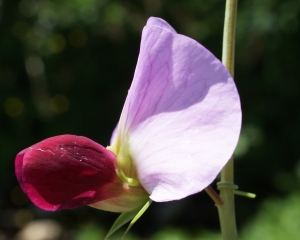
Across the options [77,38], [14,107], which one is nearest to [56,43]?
[77,38]

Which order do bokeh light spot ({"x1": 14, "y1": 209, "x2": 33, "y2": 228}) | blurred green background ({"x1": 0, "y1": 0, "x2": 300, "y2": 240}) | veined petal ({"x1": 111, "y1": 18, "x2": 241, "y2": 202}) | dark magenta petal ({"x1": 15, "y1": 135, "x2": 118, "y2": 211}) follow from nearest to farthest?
veined petal ({"x1": 111, "y1": 18, "x2": 241, "y2": 202}) < dark magenta petal ({"x1": 15, "y1": 135, "x2": 118, "y2": 211}) < blurred green background ({"x1": 0, "y1": 0, "x2": 300, "y2": 240}) < bokeh light spot ({"x1": 14, "y1": 209, "x2": 33, "y2": 228})

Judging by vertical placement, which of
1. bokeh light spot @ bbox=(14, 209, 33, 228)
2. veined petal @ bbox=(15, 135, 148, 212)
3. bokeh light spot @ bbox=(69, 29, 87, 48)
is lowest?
bokeh light spot @ bbox=(14, 209, 33, 228)

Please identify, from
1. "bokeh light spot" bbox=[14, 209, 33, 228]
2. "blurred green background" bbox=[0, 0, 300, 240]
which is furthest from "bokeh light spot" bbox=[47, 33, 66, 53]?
"bokeh light spot" bbox=[14, 209, 33, 228]

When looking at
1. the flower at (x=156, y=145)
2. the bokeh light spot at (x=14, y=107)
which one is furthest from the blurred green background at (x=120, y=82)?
the flower at (x=156, y=145)

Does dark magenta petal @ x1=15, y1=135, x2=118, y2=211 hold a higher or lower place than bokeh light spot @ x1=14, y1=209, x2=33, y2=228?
higher

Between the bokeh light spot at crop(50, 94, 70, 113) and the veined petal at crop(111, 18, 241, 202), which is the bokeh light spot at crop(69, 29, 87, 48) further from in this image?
the veined petal at crop(111, 18, 241, 202)

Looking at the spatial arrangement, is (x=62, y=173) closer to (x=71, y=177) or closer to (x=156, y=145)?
(x=71, y=177)

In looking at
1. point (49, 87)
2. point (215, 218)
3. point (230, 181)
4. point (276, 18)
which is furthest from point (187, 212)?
point (230, 181)

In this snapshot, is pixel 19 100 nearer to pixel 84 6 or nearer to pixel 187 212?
pixel 84 6
